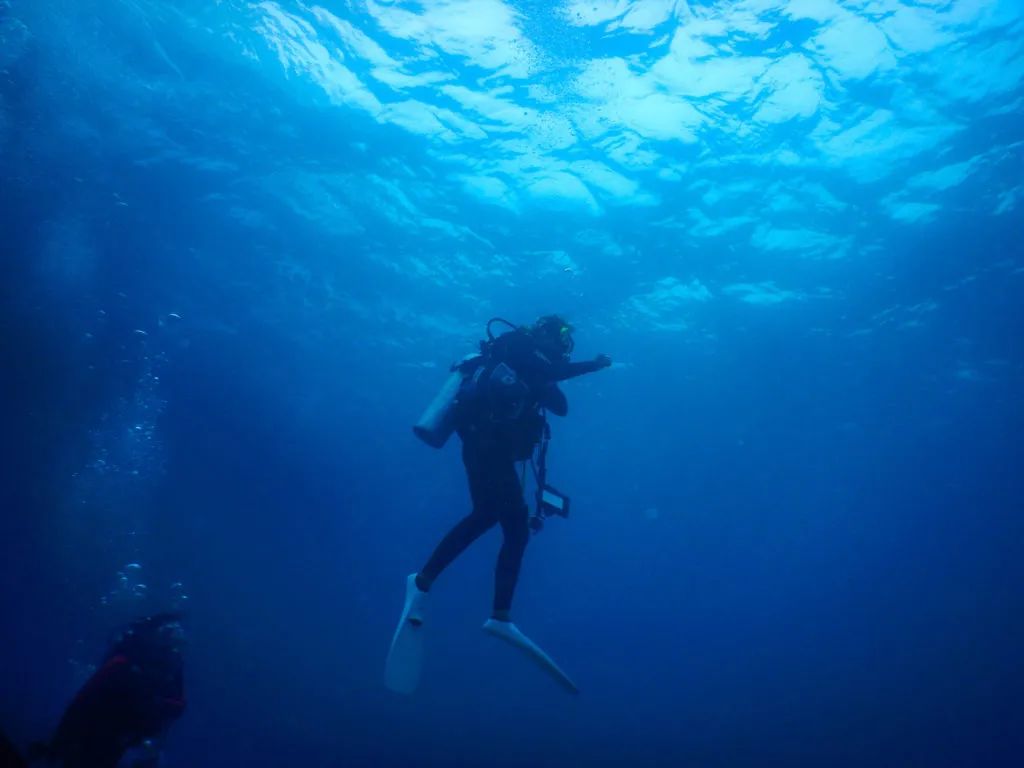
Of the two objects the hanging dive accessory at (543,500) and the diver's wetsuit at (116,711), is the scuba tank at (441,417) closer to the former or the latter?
the hanging dive accessory at (543,500)

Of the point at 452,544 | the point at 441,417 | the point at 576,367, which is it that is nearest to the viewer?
the point at 452,544

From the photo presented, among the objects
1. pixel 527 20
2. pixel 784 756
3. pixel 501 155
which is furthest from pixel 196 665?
pixel 527 20

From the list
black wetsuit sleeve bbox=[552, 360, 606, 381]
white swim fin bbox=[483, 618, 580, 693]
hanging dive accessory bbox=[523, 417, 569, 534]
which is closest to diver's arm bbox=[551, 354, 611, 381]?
black wetsuit sleeve bbox=[552, 360, 606, 381]

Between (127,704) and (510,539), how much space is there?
374 centimetres

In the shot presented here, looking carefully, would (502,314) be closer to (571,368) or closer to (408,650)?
(571,368)

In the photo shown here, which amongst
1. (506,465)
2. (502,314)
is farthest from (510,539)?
(502,314)

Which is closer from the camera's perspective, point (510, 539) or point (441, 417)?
point (510, 539)

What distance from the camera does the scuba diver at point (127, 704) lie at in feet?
16.9

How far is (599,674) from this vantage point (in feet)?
245

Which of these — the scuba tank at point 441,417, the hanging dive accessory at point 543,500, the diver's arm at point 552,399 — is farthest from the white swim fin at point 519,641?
the diver's arm at point 552,399

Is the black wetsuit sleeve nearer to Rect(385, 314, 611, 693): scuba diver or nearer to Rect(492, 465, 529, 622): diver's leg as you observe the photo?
Rect(385, 314, 611, 693): scuba diver

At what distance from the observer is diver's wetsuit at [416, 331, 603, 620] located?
18.1 feet

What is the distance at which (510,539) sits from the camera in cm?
557

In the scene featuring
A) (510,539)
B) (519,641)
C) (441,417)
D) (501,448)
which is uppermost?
(441,417)
